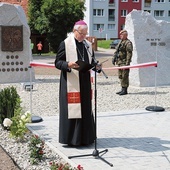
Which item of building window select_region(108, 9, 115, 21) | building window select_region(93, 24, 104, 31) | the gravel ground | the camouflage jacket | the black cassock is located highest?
building window select_region(108, 9, 115, 21)

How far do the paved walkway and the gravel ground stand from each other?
0.45m

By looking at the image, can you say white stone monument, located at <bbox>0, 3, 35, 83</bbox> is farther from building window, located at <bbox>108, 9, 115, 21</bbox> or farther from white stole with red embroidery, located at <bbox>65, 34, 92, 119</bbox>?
building window, located at <bbox>108, 9, 115, 21</bbox>

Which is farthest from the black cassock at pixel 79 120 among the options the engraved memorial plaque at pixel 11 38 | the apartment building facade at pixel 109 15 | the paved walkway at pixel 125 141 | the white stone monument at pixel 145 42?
the apartment building facade at pixel 109 15

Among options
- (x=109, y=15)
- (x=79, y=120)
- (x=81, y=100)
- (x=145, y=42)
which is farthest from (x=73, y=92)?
(x=109, y=15)

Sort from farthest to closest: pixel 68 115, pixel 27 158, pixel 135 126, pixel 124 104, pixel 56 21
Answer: pixel 56 21
pixel 124 104
pixel 135 126
pixel 68 115
pixel 27 158

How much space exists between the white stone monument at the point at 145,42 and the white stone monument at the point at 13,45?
3.58m

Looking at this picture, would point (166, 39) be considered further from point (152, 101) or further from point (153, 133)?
point (153, 133)

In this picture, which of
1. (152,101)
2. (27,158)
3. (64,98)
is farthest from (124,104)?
(27,158)

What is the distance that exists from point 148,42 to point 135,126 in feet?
20.4

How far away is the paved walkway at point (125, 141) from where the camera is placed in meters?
5.20

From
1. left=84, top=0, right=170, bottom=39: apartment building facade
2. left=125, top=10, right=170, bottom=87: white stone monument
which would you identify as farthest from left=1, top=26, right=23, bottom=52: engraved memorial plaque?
left=84, top=0, right=170, bottom=39: apartment building facade

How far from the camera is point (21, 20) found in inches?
538

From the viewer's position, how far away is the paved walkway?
5195 millimetres

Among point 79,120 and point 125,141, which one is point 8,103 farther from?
point 125,141
